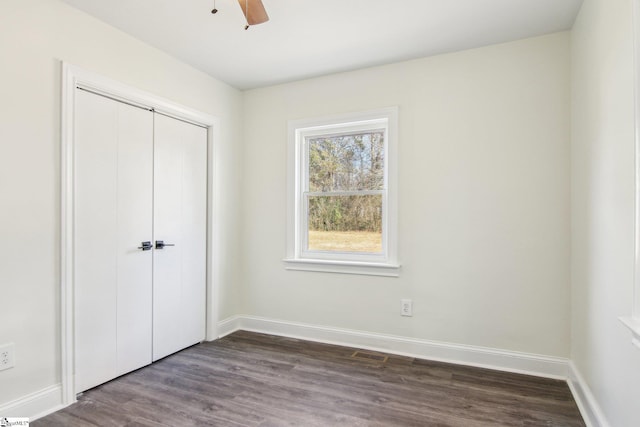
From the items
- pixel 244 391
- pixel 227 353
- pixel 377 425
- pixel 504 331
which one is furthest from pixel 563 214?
pixel 227 353

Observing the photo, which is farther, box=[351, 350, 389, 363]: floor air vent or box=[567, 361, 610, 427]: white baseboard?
box=[351, 350, 389, 363]: floor air vent

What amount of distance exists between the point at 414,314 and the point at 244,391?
4.92ft

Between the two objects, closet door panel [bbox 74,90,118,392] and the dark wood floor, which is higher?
closet door panel [bbox 74,90,118,392]

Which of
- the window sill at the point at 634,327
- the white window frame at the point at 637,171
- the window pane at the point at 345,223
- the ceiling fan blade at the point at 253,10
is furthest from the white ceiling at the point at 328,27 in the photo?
the window sill at the point at 634,327

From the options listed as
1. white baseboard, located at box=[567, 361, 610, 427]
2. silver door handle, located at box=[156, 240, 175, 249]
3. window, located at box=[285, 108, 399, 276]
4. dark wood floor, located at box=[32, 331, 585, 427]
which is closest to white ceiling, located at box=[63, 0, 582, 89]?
window, located at box=[285, 108, 399, 276]

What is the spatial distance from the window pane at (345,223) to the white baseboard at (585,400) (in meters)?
1.67

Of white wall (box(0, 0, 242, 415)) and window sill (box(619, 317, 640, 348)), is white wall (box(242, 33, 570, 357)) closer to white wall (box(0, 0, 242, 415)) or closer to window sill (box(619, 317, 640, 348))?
window sill (box(619, 317, 640, 348))

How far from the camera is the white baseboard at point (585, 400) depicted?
1.94 metres

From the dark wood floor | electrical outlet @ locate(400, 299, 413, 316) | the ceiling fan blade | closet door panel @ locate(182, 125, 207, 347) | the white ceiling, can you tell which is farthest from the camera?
closet door panel @ locate(182, 125, 207, 347)

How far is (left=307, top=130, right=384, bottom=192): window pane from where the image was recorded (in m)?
3.39

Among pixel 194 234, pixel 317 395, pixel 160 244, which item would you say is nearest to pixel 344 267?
pixel 317 395

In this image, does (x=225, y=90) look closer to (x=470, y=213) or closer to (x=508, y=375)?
(x=470, y=213)

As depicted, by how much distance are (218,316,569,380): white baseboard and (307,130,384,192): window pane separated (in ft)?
4.46

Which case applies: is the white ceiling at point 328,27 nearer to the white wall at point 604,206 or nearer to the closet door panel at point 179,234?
the white wall at point 604,206
